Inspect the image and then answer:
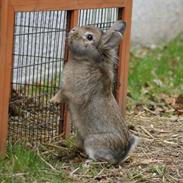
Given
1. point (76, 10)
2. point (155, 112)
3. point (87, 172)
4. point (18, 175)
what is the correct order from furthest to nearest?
1. point (155, 112)
2. point (76, 10)
3. point (87, 172)
4. point (18, 175)

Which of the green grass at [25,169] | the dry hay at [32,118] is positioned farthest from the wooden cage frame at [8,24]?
the dry hay at [32,118]

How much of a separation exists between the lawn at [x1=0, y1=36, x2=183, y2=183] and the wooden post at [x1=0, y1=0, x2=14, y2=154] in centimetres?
20

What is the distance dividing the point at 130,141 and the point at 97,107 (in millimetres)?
366

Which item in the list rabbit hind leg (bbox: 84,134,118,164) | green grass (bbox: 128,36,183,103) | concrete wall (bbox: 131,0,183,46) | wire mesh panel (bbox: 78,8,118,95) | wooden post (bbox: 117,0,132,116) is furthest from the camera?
concrete wall (bbox: 131,0,183,46)

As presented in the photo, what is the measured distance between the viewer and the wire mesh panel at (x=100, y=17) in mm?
6836

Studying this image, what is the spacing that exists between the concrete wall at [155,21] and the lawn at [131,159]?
2.72 m

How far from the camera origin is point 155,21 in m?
11.4

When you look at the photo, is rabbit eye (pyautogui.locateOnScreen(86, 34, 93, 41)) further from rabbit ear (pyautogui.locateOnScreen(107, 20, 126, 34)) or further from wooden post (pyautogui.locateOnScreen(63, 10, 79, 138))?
wooden post (pyautogui.locateOnScreen(63, 10, 79, 138))

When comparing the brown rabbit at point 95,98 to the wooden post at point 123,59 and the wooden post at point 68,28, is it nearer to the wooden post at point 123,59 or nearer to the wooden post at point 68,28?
the wooden post at point 68,28

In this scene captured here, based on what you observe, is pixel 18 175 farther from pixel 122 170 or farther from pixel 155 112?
pixel 155 112

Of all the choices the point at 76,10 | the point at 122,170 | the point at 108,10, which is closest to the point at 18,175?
the point at 122,170

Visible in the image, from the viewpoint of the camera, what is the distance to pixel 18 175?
5.19m

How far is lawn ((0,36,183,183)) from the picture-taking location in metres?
5.34

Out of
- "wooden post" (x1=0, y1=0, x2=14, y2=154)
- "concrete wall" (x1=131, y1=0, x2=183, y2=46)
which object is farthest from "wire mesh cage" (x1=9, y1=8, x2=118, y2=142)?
"concrete wall" (x1=131, y1=0, x2=183, y2=46)
